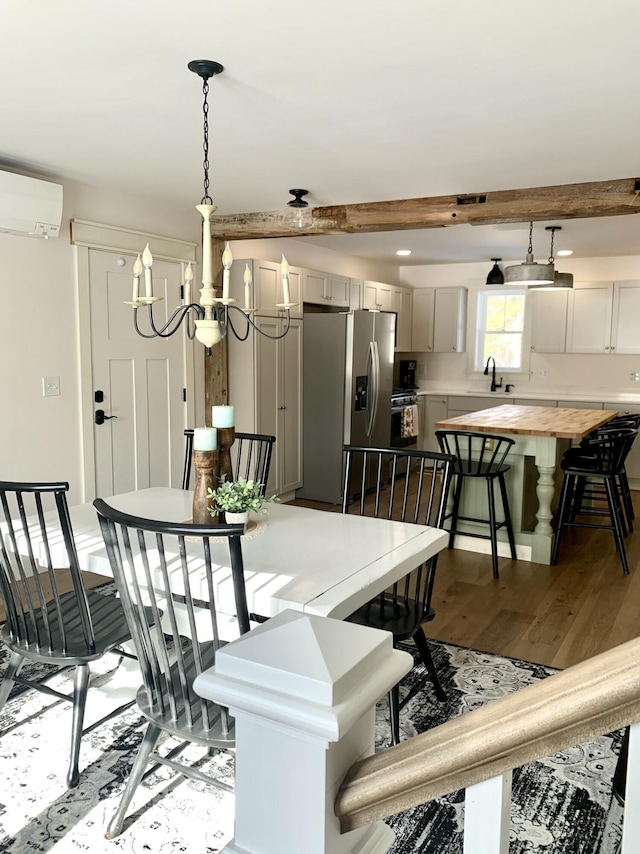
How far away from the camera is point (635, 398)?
22.3 ft

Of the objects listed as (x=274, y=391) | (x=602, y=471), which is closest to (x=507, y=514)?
(x=602, y=471)

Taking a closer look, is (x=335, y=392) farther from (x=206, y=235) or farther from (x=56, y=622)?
(x=56, y=622)

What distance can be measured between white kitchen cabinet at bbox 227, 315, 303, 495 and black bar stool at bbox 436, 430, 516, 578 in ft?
5.15

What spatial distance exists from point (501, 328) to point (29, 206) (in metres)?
5.55

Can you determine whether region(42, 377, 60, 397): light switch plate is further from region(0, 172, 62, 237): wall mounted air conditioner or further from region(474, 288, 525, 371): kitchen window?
region(474, 288, 525, 371): kitchen window

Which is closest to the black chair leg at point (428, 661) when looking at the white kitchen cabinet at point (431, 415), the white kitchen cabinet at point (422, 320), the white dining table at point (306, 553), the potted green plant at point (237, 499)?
the white dining table at point (306, 553)

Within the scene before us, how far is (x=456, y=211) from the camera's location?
4285 mm

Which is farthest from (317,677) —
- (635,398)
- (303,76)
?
(635,398)

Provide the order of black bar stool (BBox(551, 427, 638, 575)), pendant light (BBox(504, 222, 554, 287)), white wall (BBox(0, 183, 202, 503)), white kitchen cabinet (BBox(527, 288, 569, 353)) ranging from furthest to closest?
white kitchen cabinet (BBox(527, 288, 569, 353))
pendant light (BBox(504, 222, 554, 287))
black bar stool (BBox(551, 427, 638, 575))
white wall (BBox(0, 183, 202, 503))

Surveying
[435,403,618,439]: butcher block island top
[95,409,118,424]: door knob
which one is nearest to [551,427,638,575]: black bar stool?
[435,403,618,439]: butcher block island top

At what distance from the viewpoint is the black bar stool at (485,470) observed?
13.6 feet

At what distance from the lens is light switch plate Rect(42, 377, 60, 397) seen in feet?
13.0

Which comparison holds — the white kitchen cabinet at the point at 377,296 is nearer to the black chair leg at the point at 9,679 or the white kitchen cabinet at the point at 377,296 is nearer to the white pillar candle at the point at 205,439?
the white pillar candle at the point at 205,439

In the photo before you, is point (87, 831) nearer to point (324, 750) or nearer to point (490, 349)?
point (324, 750)
